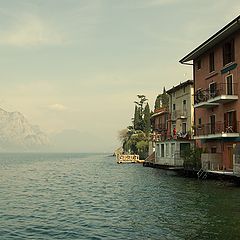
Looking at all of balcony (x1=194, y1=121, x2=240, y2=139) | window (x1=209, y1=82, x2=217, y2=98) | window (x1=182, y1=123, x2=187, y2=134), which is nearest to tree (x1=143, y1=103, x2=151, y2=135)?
window (x1=182, y1=123, x2=187, y2=134)

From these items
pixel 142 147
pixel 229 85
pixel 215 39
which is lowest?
pixel 142 147

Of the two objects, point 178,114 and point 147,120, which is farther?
point 147,120

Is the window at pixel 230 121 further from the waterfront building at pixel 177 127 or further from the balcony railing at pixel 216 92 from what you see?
the waterfront building at pixel 177 127

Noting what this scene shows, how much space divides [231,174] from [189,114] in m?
22.3

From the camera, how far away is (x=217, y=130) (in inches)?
1463

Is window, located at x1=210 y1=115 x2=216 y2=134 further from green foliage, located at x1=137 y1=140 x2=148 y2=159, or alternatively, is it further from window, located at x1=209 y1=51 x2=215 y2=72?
green foliage, located at x1=137 y1=140 x2=148 y2=159

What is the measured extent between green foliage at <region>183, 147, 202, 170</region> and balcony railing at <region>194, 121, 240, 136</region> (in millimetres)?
1889

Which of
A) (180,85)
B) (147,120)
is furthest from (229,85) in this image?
(147,120)

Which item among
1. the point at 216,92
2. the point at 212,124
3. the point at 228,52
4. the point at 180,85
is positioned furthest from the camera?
the point at 180,85

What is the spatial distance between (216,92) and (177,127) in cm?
1941

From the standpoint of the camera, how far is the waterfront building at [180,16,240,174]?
34.2m

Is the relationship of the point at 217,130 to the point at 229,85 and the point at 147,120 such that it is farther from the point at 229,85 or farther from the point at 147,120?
the point at 147,120

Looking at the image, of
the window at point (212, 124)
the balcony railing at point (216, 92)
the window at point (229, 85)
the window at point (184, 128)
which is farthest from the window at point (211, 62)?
the window at point (184, 128)

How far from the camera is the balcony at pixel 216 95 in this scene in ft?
113
